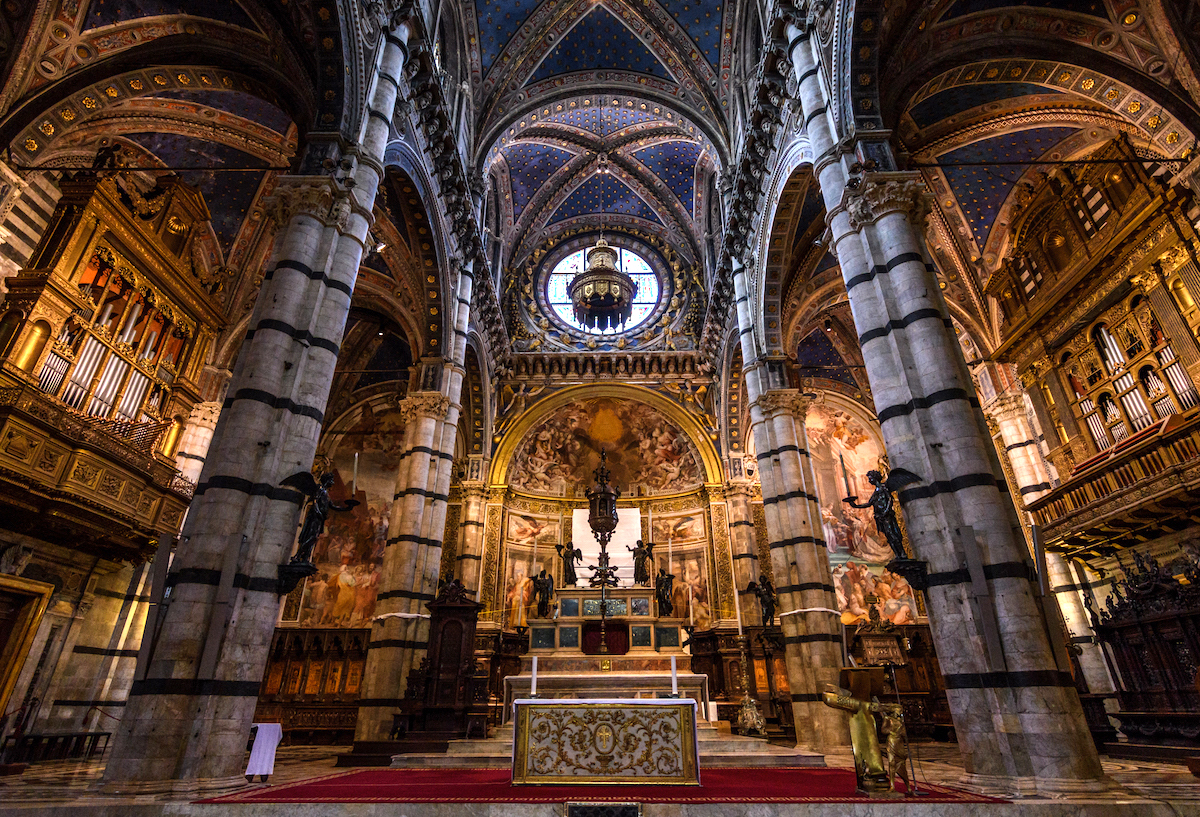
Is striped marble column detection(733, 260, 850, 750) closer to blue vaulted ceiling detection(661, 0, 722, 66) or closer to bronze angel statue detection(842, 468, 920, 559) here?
bronze angel statue detection(842, 468, 920, 559)

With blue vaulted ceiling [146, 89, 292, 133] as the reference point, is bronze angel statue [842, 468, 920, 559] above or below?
below

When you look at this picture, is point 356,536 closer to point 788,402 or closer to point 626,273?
point 626,273

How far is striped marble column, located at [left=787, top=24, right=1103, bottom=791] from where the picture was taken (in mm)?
5812

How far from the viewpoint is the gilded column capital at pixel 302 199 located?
8375 millimetres

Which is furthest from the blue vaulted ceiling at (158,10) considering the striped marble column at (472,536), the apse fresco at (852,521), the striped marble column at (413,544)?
the apse fresco at (852,521)

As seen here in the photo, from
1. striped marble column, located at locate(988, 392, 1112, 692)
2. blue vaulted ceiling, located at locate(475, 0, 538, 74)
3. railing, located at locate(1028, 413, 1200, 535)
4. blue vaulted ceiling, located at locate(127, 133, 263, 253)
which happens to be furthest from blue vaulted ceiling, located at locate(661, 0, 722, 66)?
railing, located at locate(1028, 413, 1200, 535)

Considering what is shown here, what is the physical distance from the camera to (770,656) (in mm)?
13539

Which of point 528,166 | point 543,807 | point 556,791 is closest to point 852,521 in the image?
point 528,166

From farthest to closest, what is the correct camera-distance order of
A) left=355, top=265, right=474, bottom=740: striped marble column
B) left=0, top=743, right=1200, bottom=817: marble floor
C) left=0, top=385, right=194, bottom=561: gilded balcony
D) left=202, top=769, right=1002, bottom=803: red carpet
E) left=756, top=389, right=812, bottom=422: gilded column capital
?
left=756, top=389, right=812, bottom=422: gilded column capital, left=355, top=265, right=474, bottom=740: striped marble column, left=0, top=385, right=194, bottom=561: gilded balcony, left=202, top=769, right=1002, bottom=803: red carpet, left=0, top=743, right=1200, bottom=817: marble floor

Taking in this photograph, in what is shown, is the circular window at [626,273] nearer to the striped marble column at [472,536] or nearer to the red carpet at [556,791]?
the striped marble column at [472,536]

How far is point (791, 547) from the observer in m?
12.5

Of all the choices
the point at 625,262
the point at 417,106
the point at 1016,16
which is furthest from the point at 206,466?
the point at 625,262

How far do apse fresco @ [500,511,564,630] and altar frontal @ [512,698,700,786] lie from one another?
43.6 ft

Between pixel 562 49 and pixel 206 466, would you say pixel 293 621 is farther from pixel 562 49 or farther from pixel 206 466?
pixel 562 49
